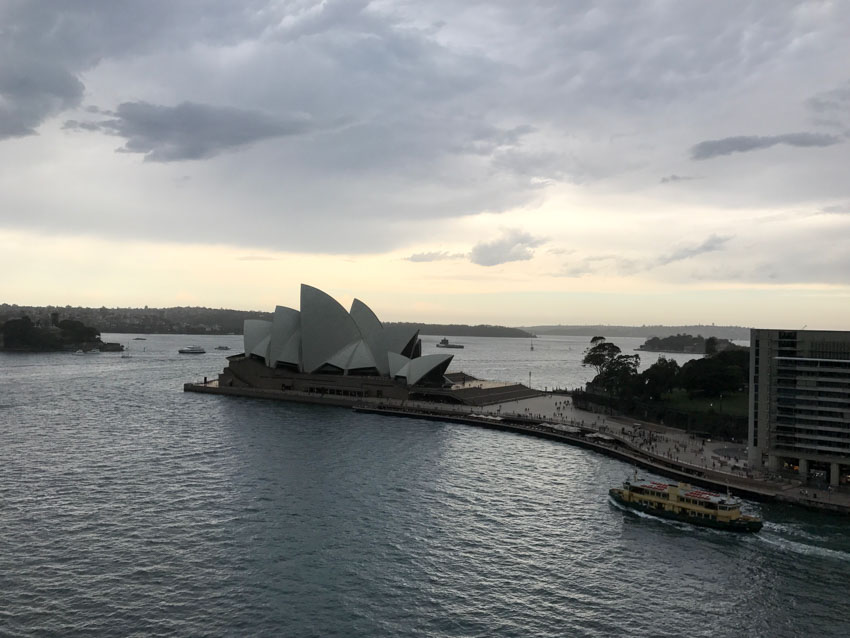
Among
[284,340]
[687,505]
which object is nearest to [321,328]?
[284,340]

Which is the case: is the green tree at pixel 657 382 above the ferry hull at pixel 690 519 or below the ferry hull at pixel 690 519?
Result: above

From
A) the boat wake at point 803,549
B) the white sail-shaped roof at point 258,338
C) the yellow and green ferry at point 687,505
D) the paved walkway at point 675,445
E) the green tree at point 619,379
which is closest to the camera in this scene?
the boat wake at point 803,549

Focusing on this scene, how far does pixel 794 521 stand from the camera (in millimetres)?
24094

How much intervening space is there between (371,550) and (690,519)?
1260cm

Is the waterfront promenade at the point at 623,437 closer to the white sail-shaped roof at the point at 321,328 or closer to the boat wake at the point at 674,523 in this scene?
the white sail-shaped roof at the point at 321,328

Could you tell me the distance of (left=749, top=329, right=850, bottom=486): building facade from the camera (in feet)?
92.2

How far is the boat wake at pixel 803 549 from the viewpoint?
20.5m

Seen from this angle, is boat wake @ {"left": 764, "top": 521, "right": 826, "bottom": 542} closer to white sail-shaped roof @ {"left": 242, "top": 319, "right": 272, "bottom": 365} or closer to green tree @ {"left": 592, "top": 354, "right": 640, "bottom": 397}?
green tree @ {"left": 592, "top": 354, "right": 640, "bottom": 397}

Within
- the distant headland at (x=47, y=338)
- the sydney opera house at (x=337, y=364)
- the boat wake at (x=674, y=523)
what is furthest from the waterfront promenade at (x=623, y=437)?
the distant headland at (x=47, y=338)

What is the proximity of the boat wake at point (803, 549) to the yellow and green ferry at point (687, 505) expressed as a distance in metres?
0.62

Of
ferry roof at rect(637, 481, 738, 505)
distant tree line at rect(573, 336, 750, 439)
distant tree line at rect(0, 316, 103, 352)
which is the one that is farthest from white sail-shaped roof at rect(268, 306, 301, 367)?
distant tree line at rect(0, 316, 103, 352)

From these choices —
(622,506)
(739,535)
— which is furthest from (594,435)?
(739,535)

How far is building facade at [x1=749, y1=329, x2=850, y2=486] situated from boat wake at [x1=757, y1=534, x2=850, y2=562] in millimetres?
7786

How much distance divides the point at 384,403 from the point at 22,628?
3702 centimetres
